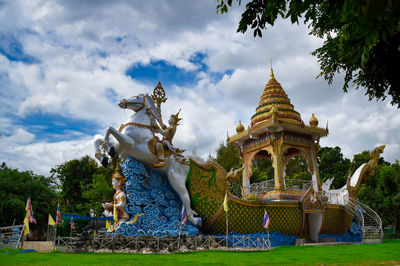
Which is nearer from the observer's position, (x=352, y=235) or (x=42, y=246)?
(x=42, y=246)

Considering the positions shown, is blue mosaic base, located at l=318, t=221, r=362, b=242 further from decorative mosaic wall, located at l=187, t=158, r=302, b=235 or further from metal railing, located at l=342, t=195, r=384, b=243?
decorative mosaic wall, located at l=187, t=158, r=302, b=235

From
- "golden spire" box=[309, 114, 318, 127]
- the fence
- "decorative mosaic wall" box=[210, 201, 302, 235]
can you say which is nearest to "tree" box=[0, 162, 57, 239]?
the fence

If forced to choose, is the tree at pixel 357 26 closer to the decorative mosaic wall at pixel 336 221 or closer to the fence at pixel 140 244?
the fence at pixel 140 244

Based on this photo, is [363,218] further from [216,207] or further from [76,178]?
[76,178]

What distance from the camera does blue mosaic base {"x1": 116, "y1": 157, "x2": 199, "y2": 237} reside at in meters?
10.5

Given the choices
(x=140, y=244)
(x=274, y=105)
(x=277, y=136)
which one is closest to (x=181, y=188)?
(x=140, y=244)

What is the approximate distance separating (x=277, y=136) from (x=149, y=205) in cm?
750

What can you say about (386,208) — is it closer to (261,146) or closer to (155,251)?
(261,146)

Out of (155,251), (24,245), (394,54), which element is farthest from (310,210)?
(24,245)

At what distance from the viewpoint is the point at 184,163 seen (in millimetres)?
11977

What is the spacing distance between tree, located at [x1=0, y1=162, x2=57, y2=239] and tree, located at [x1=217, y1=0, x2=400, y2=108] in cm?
1763

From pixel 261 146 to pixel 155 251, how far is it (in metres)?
8.69

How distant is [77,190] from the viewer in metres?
25.5

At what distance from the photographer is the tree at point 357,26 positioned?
2.92m
